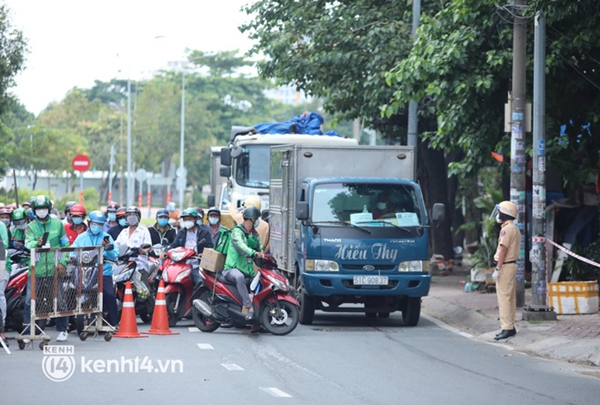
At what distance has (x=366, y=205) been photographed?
17484 mm

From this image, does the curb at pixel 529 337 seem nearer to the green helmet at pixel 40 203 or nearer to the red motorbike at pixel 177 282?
the red motorbike at pixel 177 282

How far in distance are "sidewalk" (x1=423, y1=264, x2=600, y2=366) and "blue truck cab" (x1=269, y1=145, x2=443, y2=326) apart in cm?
118

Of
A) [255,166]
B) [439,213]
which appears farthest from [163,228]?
[255,166]

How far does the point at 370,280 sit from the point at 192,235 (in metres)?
3.04

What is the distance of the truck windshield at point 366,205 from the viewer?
17359 millimetres

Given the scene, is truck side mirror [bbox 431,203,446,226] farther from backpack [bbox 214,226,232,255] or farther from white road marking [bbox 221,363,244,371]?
white road marking [bbox 221,363,244,371]

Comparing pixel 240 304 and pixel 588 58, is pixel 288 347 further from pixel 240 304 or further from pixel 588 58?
pixel 588 58

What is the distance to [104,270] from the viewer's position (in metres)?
14.9

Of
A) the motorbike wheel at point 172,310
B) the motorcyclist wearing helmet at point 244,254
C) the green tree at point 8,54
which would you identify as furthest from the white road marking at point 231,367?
the green tree at point 8,54

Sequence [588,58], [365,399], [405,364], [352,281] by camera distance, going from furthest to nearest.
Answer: [588,58]
[352,281]
[405,364]
[365,399]

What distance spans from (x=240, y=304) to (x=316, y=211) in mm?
2228

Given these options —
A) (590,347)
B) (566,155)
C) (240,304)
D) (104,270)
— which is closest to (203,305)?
(240,304)

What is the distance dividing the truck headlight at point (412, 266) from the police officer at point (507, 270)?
73.6 inches

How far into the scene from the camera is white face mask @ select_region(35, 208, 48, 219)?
14.9m
